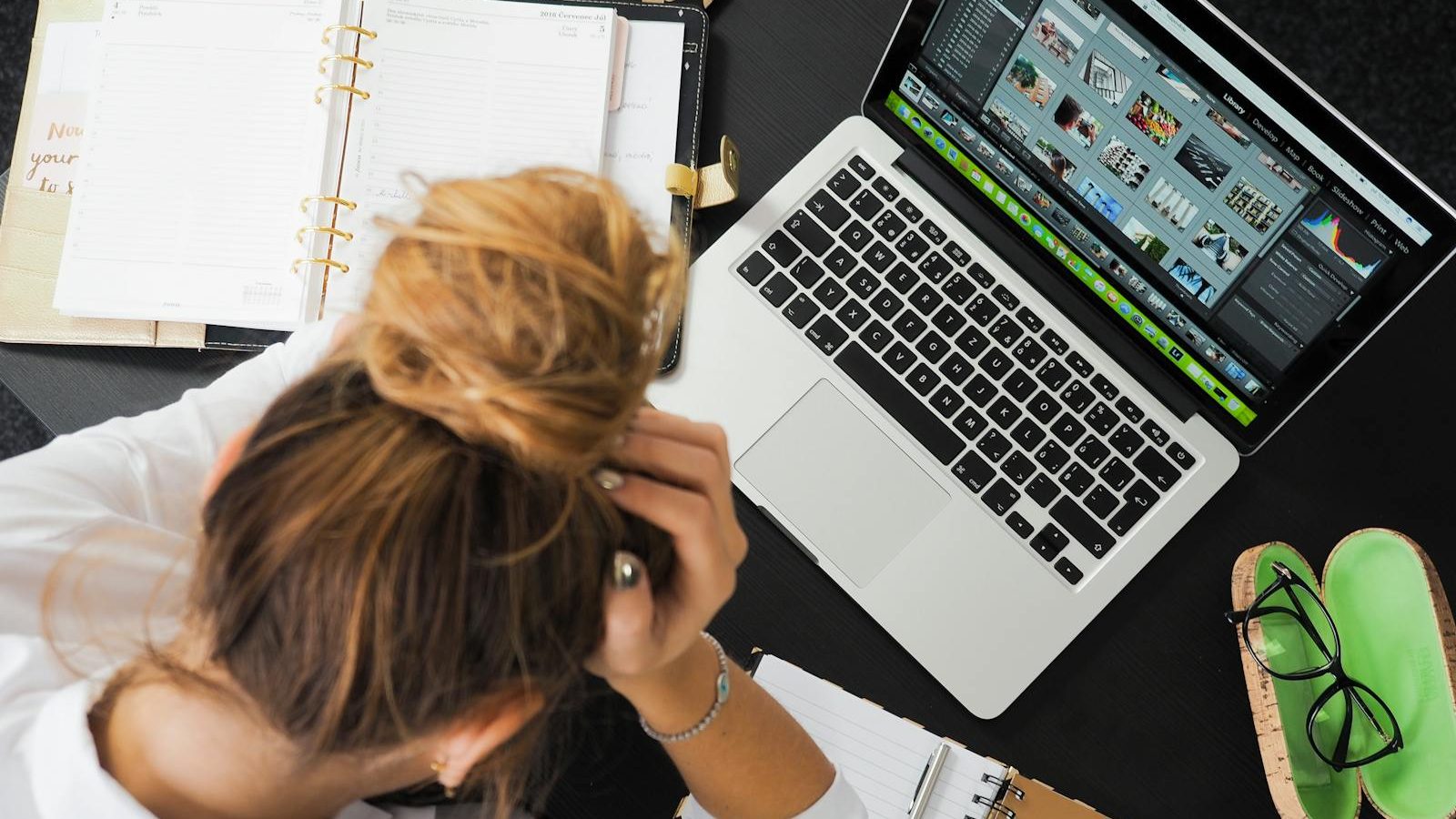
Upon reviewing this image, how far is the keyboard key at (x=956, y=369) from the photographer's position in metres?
0.77

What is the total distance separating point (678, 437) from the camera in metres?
0.48

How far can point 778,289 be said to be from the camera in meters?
0.78

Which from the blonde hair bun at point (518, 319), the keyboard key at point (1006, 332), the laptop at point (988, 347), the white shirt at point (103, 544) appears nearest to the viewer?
the blonde hair bun at point (518, 319)

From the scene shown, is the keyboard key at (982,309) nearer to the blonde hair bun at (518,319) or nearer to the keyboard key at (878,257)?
the keyboard key at (878,257)

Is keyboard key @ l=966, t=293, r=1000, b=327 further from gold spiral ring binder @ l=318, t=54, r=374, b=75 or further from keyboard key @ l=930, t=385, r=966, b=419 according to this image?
gold spiral ring binder @ l=318, t=54, r=374, b=75

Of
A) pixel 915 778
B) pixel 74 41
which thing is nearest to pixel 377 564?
pixel 915 778

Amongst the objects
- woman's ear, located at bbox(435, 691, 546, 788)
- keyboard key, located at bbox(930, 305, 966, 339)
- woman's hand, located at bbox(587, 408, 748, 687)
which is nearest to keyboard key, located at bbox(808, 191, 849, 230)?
keyboard key, located at bbox(930, 305, 966, 339)

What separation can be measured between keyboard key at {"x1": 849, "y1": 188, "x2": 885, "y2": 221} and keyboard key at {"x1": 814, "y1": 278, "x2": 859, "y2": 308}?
0.06 metres

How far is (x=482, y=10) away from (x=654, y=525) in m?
0.50

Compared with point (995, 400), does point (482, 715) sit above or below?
below

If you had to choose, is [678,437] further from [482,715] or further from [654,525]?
[482,715]

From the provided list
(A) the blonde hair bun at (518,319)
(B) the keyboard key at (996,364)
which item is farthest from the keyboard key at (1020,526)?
(A) the blonde hair bun at (518,319)

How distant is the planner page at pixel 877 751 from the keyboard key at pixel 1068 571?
14 cm

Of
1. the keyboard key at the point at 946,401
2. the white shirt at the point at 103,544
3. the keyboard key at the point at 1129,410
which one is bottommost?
the white shirt at the point at 103,544
